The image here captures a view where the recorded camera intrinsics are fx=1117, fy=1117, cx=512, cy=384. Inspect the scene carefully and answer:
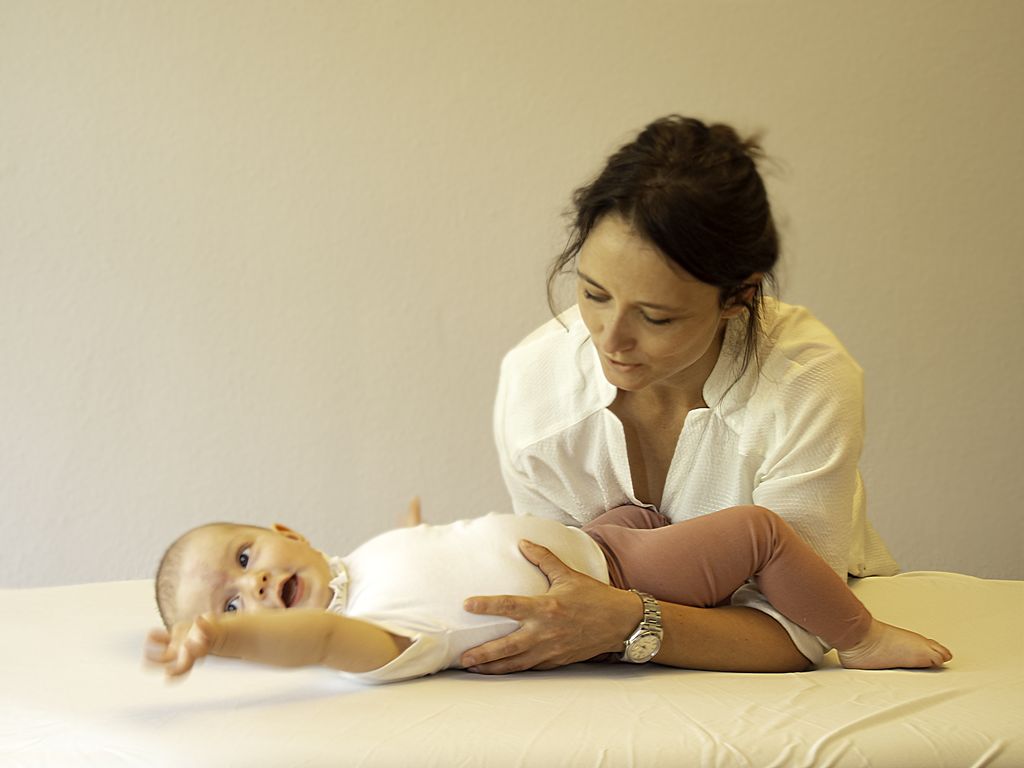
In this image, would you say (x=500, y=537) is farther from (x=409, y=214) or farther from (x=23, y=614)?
(x=409, y=214)

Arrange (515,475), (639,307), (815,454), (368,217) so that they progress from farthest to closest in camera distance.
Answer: (368,217)
(515,475)
(815,454)
(639,307)

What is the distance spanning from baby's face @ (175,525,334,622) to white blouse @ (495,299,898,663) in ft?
1.68

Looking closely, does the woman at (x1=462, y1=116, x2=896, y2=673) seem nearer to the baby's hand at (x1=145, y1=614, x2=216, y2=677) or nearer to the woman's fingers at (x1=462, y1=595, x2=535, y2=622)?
the woman's fingers at (x1=462, y1=595, x2=535, y2=622)

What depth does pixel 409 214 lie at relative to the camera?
10.9 ft

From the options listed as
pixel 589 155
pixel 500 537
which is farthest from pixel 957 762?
pixel 589 155

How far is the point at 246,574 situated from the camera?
1624 mm

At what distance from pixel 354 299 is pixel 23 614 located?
5.16ft

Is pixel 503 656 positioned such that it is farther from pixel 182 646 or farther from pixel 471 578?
pixel 182 646

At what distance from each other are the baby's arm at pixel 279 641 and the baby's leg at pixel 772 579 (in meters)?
0.43

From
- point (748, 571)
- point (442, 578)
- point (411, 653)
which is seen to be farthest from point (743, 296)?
point (411, 653)

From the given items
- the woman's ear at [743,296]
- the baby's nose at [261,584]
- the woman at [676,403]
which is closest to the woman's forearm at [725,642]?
the woman at [676,403]

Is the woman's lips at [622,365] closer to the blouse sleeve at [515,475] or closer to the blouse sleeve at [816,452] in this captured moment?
the blouse sleeve at [816,452]

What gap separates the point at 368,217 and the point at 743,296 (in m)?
1.82

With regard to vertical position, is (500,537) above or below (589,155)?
below
